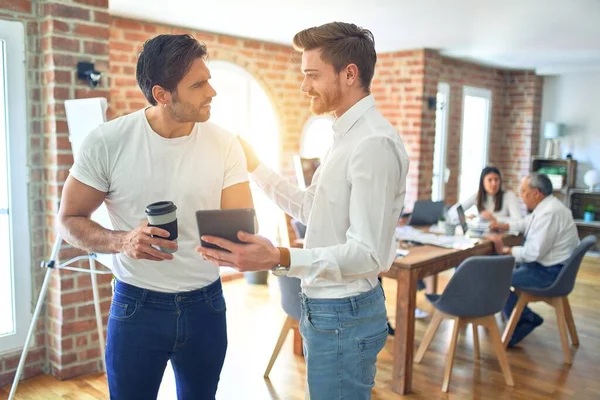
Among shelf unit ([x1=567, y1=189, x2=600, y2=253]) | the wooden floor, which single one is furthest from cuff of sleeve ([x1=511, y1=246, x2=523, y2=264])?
shelf unit ([x1=567, y1=189, x2=600, y2=253])

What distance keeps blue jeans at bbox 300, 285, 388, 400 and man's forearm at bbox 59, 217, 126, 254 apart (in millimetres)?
585

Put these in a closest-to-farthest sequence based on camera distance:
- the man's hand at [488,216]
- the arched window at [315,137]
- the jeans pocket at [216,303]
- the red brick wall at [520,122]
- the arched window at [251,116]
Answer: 1. the jeans pocket at [216,303]
2. the man's hand at [488,216]
3. the arched window at [251,116]
4. the arched window at [315,137]
5. the red brick wall at [520,122]

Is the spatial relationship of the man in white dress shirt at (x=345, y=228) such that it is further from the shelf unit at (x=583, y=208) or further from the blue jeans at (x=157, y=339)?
the shelf unit at (x=583, y=208)

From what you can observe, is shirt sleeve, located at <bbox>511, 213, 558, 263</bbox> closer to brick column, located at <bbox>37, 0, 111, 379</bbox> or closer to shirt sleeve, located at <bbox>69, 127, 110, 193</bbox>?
brick column, located at <bbox>37, 0, 111, 379</bbox>

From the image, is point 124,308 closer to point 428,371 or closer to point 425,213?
point 428,371

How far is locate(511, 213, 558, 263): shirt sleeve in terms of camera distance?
394cm

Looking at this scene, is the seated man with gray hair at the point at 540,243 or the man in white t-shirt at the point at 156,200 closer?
→ the man in white t-shirt at the point at 156,200

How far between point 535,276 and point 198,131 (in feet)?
10.3

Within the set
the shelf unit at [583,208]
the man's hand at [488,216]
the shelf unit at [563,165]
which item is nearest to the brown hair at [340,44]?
the man's hand at [488,216]

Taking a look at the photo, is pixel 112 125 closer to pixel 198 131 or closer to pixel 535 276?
pixel 198 131

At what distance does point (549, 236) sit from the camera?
13.0 feet

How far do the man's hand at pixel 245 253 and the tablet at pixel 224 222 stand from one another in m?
0.01

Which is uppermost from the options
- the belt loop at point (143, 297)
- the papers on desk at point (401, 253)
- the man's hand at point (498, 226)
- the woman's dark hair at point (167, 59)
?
the woman's dark hair at point (167, 59)

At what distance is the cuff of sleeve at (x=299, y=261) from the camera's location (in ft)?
4.63
